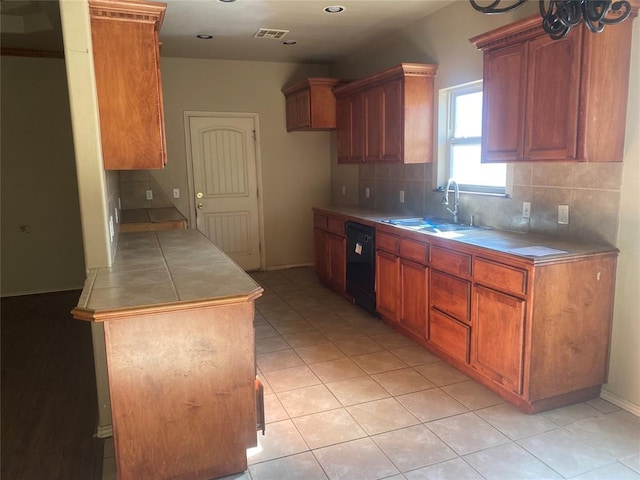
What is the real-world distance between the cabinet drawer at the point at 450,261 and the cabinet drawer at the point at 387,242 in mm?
512

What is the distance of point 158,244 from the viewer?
10.7ft

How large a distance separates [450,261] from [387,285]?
0.93 m

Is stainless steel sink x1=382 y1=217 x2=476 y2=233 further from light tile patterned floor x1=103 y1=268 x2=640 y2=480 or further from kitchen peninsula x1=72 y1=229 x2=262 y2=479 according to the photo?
kitchen peninsula x1=72 y1=229 x2=262 y2=479

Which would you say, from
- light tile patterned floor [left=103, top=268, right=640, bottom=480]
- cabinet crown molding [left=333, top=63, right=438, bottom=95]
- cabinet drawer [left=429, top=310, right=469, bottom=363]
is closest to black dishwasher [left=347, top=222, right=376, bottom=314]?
light tile patterned floor [left=103, top=268, right=640, bottom=480]

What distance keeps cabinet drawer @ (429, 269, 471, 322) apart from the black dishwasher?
2.97ft

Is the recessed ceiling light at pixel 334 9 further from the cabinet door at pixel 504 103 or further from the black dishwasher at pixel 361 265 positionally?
the black dishwasher at pixel 361 265

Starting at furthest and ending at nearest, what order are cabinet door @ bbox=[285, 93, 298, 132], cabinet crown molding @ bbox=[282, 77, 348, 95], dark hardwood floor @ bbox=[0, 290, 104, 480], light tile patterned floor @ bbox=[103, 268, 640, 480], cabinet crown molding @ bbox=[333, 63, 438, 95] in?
1. cabinet door @ bbox=[285, 93, 298, 132]
2. cabinet crown molding @ bbox=[282, 77, 348, 95]
3. cabinet crown molding @ bbox=[333, 63, 438, 95]
4. dark hardwood floor @ bbox=[0, 290, 104, 480]
5. light tile patterned floor @ bbox=[103, 268, 640, 480]

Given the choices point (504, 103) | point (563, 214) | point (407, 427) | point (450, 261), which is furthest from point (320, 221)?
point (407, 427)

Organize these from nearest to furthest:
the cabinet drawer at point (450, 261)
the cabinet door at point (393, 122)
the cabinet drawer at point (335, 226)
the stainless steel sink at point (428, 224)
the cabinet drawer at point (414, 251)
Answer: the cabinet drawer at point (450, 261)
the cabinet drawer at point (414, 251)
the stainless steel sink at point (428, 224)
the cabinet door at point (393, 122)
the cabinet drawer at point (335, 226)

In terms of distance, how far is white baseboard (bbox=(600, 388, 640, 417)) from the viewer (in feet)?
8.58

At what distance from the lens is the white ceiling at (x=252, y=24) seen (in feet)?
12.5

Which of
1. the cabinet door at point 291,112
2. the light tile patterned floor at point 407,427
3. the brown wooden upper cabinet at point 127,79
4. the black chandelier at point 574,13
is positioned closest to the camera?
the black chandelier at point 574,13

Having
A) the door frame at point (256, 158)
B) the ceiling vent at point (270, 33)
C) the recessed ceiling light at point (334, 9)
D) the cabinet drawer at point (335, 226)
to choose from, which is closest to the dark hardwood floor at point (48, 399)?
the door frame at point (256, 158)

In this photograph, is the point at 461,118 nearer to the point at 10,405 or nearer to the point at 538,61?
the point at 538,61
